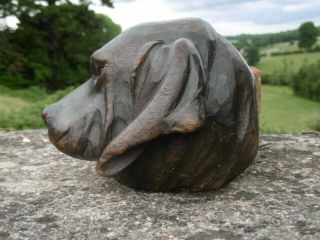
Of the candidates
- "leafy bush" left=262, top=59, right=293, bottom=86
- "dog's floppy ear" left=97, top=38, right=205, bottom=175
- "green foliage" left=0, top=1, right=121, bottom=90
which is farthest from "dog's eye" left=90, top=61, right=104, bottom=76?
"leafy bush" left=262, top=59, right=293, bottom=86

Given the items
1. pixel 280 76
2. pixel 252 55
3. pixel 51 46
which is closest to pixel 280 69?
pixel 280 76

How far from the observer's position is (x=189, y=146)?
4176mm

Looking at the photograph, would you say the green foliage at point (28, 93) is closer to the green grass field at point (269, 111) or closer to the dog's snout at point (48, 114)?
the green grass field at point (269, 111)

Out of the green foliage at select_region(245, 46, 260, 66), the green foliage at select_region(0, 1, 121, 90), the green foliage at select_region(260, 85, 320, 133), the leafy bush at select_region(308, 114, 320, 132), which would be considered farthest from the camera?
the green foliage at select_region(245, 46, 260, 66)

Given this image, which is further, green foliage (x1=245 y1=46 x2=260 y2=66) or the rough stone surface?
green foliage (x1=245 y1=46 x2=260 y2=66)

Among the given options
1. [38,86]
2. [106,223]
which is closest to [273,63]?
[38,86]

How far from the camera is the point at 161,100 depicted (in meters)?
4.08

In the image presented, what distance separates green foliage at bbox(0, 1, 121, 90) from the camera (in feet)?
64.9

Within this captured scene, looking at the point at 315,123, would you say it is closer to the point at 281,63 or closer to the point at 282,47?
the point at 281,63

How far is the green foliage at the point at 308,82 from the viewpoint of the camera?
25098mm

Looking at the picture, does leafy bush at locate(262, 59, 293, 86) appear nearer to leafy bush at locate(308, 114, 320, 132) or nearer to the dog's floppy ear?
leafy bush at locate(308, 114, 320, 132)

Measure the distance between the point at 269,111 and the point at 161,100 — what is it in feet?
57.7

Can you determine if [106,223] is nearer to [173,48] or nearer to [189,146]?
[189,146]

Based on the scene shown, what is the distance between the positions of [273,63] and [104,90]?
28.8m
